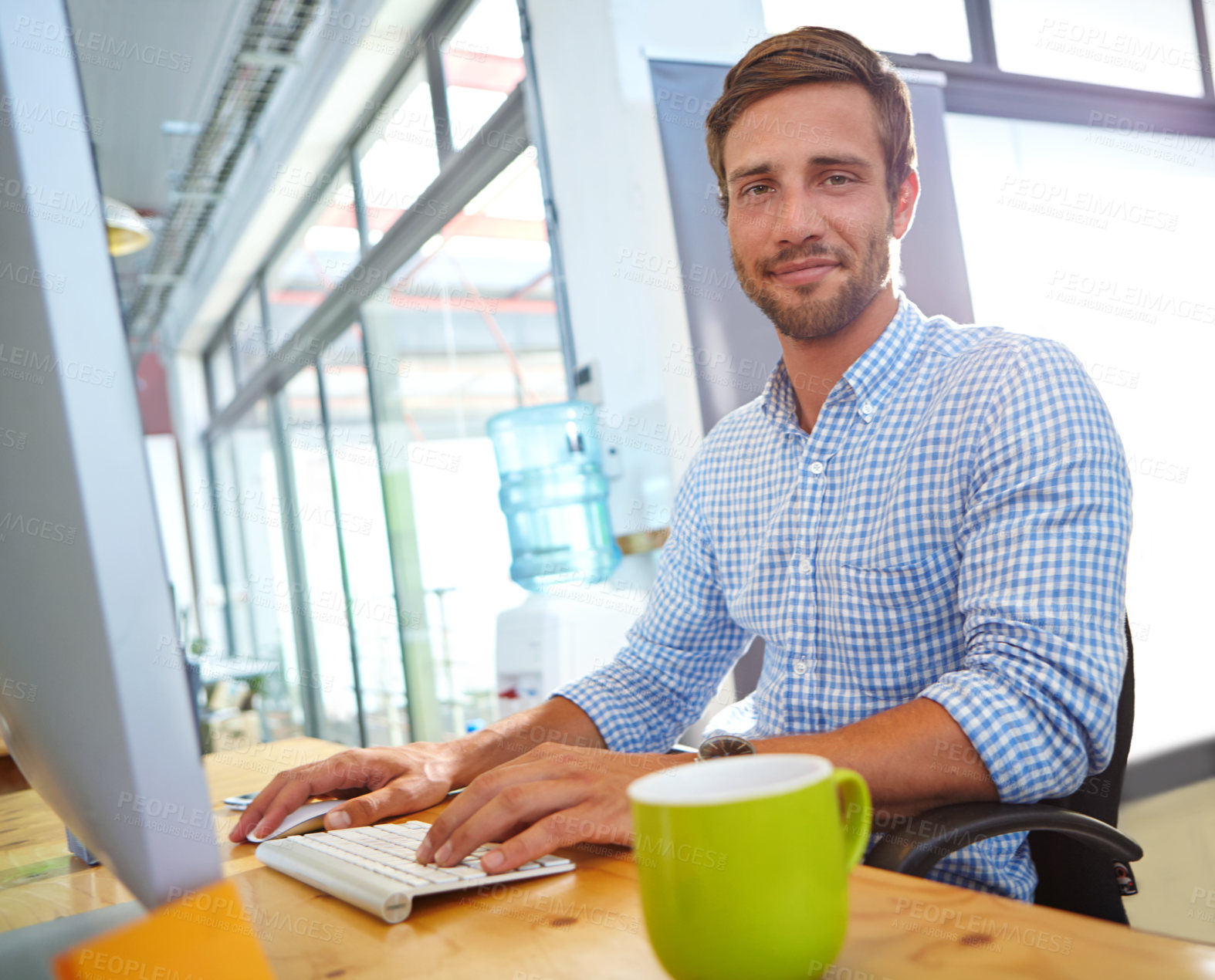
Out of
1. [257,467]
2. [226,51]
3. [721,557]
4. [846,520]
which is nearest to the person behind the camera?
[846,520]

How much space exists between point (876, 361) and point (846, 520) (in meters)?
0.20

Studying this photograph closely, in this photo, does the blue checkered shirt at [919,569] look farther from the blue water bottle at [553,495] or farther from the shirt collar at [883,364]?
the blue water bottle at [553,495]

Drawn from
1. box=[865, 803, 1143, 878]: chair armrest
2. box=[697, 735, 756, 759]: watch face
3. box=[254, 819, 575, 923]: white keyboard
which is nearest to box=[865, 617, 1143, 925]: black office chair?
box=[865, 803, 1143, 878]: chair armrest

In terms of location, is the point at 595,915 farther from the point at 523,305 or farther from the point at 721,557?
the point at 523,305

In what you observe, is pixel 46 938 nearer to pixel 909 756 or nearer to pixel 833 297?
pixel 909 756

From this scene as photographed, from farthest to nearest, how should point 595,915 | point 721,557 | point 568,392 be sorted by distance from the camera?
1. point 568,392
2. point 721,557
3. point 595,915

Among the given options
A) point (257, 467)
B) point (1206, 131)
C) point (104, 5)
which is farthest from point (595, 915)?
point (257, 467)

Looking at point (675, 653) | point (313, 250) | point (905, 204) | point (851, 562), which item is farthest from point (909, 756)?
point (313, 250)

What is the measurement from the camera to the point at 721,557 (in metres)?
1.35

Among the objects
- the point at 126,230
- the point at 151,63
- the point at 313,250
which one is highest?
the point at 151,63

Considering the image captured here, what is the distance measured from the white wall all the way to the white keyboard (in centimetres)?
157

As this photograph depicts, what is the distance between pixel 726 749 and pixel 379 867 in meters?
0.32

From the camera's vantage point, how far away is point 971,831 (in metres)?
0.78

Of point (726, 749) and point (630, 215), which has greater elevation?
point (630, 215)
